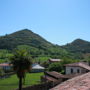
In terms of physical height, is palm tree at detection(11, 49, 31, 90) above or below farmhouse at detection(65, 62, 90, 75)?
above

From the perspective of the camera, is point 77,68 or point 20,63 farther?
point 77,68

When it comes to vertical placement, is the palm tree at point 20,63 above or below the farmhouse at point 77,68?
above

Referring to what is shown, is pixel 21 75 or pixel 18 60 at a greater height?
pixel 18 60

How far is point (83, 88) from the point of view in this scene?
9648 millimetres

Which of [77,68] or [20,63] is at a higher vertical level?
[20,63]

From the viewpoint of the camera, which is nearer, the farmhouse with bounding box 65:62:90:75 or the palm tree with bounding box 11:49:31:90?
the palm tree with bounding box 11:49:31:90

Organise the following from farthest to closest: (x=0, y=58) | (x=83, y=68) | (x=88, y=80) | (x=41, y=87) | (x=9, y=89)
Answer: (x=0, y=58), (x=83, y=68), (x=9, y=89), (x=41, y=87), (x=88, y=80)

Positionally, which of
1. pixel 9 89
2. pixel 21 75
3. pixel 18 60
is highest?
pixel 18 60

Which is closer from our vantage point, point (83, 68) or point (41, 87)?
point (41, 87)

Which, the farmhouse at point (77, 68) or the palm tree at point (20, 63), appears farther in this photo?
the farmhouse at point (77, 68)

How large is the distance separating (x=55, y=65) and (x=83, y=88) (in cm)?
6995

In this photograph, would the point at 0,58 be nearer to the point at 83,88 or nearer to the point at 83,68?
the point at 83,68

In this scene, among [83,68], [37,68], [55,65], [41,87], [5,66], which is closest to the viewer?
[41,87]

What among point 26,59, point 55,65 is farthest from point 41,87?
point 55,65
